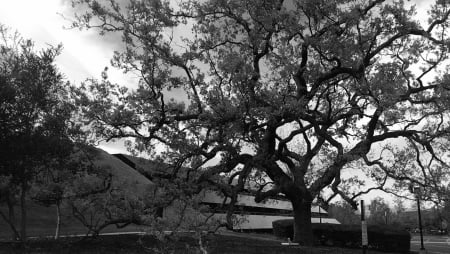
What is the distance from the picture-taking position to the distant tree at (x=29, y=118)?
51.1ft

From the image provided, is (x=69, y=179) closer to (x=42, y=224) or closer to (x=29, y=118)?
(x=29, y=118)

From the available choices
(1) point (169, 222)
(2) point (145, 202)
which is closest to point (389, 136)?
(2) point (145, 202)

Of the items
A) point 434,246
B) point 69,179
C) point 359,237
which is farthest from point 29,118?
point 434,246

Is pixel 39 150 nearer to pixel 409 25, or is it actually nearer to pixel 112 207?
pixel 112 207

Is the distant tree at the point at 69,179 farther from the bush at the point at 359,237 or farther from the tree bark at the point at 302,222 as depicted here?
the bush at the point at 359,237

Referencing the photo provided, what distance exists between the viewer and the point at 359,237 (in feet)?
101

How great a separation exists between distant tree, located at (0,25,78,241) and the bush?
66.7ft

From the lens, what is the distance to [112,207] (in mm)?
16031

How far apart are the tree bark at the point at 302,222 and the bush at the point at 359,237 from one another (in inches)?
356

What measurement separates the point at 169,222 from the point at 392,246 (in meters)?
24.0

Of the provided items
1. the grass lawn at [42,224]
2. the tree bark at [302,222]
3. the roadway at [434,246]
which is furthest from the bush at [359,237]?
the grass lawn at [42,224]

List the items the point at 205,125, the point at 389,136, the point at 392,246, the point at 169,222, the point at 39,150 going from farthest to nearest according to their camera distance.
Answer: the point at 392,246 → the point at 389,136 → the point at 205,125 → the point at 39,150 → the point at 169,222

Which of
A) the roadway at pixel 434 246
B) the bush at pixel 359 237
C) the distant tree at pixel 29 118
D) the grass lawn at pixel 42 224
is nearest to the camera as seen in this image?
the distant tree at pixel 29 118

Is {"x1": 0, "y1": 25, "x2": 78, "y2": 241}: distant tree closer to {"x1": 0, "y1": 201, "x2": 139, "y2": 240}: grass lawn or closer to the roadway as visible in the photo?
{"x1": 0, "y1": 201, "x2": 139, "y2": 240}: grass lawn
